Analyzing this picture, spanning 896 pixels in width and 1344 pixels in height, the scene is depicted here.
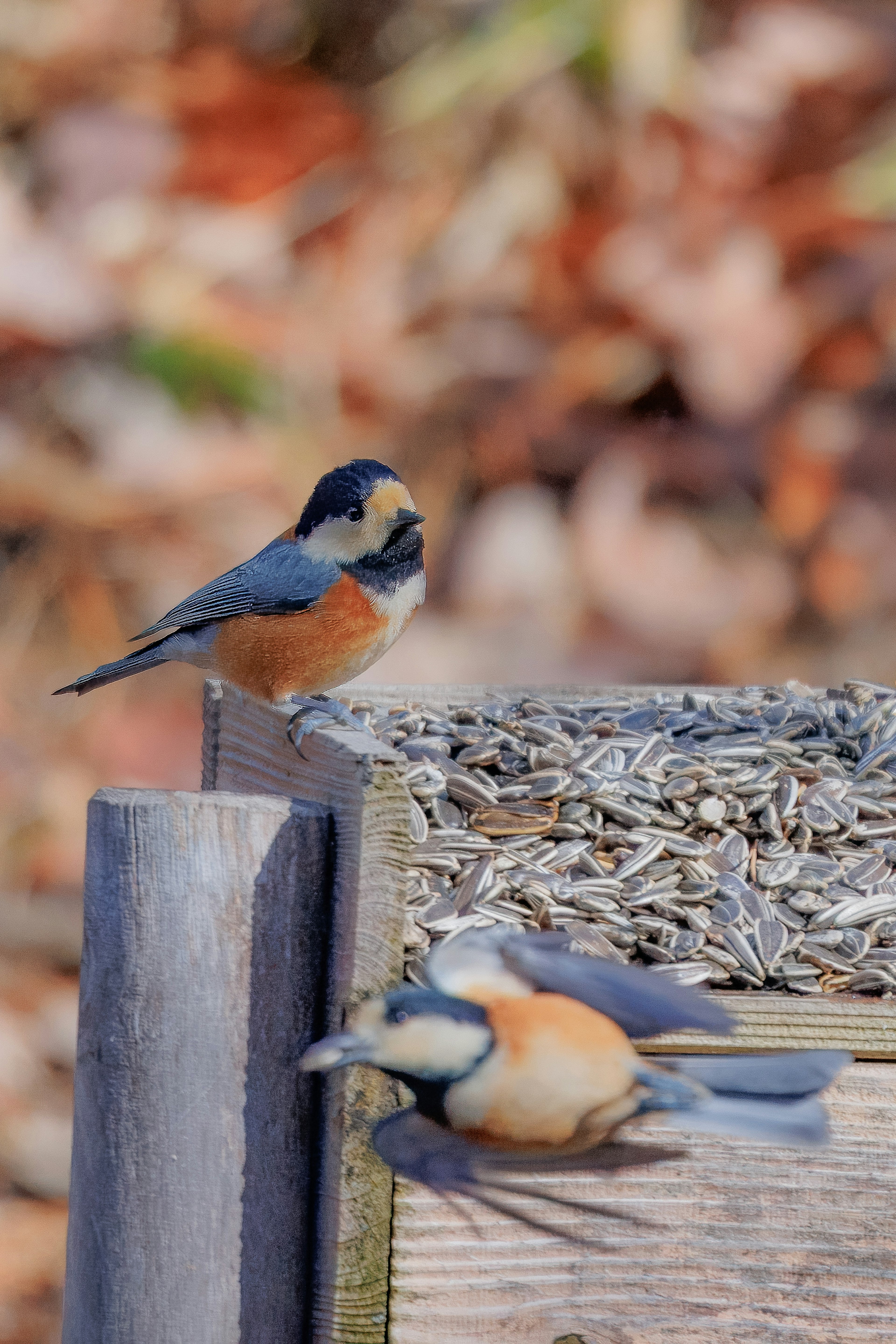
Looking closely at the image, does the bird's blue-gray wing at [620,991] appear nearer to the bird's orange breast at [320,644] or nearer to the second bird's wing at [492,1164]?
the second bird's wing at [492,1164]

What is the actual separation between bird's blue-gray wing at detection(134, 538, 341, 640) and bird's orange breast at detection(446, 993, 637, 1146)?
0.64m

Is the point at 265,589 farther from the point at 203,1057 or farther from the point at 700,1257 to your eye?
the point at 700,1257

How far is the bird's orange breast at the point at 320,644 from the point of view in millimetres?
1640

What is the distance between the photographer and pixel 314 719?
59.9 inches

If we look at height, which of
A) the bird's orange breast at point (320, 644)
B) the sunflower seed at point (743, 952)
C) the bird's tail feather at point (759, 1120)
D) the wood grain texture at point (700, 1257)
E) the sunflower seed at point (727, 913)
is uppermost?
the bird's orange breast at point (320, 644)

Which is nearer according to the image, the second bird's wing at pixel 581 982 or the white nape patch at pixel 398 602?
the second bird's wing at pixel 581 982

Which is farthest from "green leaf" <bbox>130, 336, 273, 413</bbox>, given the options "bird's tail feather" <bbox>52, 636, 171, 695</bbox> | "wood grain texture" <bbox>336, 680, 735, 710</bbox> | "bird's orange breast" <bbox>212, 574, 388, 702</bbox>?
"bird's orange breast" <bbox>212, 574, 388, 702</bbox>

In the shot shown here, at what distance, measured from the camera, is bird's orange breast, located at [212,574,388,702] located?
164 cm

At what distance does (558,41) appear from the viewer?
12.3 feet

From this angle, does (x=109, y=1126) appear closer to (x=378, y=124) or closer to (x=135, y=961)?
(x=135, y=961)

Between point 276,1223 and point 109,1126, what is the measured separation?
172 millimetres

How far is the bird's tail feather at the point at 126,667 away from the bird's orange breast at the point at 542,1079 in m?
0.85

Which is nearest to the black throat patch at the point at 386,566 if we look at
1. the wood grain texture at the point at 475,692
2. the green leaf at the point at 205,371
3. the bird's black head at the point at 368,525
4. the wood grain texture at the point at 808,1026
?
the bird's black head at the point at 368,525

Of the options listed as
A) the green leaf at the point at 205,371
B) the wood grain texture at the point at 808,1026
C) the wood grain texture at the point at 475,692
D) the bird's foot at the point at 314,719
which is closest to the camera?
the wood grain texture at the point at 808,1026
